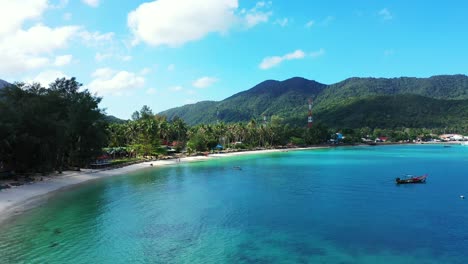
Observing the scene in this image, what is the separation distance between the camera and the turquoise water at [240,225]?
21062 millimetres

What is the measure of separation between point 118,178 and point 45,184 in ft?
40.7

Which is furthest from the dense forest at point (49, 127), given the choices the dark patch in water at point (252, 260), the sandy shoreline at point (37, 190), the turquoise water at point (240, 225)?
the dark patch in water at point (252, 260)

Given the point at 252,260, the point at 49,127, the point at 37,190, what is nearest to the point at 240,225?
the point at 252,260

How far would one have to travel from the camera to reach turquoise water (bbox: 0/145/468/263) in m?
21.1

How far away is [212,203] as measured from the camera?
123ft

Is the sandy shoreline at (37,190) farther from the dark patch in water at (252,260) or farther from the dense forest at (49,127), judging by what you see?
the dark patch in water at (252,260)

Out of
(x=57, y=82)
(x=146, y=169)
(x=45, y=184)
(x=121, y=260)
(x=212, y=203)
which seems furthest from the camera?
(x=146, y=169)

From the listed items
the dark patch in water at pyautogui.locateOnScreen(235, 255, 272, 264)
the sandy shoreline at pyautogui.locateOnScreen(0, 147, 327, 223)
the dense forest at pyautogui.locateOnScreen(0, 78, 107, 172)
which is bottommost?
the dark patch in water at pyautogui.locateOnScreen(235, 255, 272, 264)

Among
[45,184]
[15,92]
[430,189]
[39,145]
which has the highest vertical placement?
[15,92]

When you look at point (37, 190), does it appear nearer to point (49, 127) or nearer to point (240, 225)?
point (49, 127)

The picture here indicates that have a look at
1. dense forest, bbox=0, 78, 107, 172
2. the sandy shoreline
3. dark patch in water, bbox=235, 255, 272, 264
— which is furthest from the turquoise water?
dense forest, bbox=0, 78, 107, 172

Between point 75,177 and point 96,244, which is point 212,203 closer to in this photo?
point 96,244

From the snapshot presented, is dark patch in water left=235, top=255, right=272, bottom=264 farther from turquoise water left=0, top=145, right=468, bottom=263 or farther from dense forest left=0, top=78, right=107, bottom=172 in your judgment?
dense forest left=0, top=78, right=107, bottom=172

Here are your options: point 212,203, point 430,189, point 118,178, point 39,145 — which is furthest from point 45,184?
point 430,189
